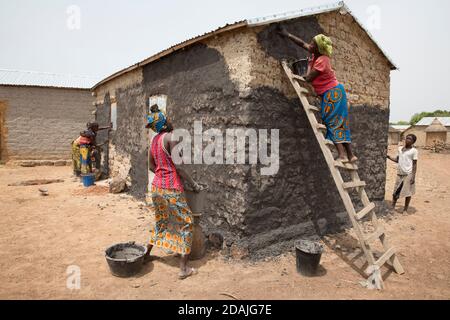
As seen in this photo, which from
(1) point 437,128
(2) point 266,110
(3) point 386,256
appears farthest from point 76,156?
(1) point 437,128

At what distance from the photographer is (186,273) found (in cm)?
367

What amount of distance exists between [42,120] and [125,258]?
12995 millimetres

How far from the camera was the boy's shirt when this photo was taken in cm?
657

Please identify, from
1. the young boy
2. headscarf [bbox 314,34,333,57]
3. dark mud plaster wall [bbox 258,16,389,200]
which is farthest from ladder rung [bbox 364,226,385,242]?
the young boy

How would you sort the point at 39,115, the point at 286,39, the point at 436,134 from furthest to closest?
1. the point at 436,134
2. the point at 39,115
3. the point at 286,39

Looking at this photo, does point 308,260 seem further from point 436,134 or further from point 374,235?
point 436,134

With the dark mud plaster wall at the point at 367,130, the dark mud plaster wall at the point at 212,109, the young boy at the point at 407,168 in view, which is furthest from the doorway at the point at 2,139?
the young boy at the point at 407,168

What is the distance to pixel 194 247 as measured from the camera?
409 cm

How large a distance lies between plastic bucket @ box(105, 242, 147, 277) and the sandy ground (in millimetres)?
109

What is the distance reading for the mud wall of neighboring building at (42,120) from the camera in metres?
13.8

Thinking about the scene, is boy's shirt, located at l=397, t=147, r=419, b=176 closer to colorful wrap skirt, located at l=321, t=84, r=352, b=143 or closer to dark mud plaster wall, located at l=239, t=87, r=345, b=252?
dark mud plaster wall, located at l=239, t=87, r=345, b=252
